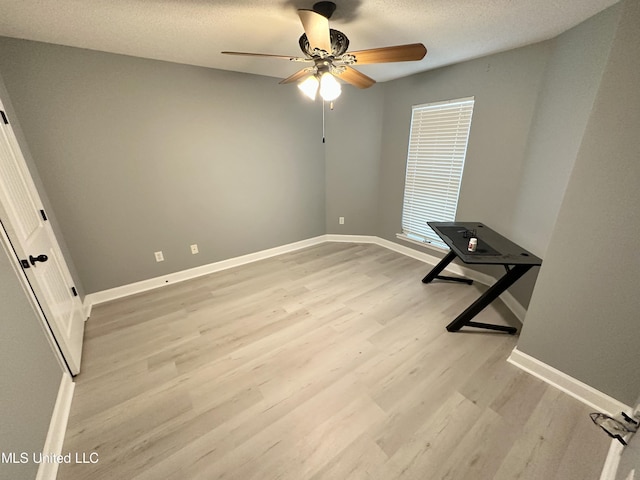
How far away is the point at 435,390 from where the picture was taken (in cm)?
167

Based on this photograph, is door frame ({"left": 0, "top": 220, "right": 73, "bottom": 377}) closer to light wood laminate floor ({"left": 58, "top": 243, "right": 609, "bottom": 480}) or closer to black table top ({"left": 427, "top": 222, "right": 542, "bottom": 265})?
light wood laminate floor ({"left": 58, "top": 243, "right": 609, "bottom": 480})

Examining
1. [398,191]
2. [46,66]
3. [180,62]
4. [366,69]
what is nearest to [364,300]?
[398,191]

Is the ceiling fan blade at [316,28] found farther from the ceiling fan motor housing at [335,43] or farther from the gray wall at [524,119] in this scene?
the gray wall at [524,119]

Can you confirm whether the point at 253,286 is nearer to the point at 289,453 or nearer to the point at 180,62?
the point at 289,453

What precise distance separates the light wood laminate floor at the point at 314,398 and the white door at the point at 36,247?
0.29 meters

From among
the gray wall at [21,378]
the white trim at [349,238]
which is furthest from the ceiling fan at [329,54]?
the white trim at [349,238]

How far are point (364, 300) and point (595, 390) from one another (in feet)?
5.55

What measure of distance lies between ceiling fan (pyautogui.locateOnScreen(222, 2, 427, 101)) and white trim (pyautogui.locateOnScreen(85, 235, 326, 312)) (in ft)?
7.75

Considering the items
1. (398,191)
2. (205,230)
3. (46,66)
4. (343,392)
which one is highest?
(46,66)

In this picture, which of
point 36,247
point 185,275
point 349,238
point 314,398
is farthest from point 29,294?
point 349,238

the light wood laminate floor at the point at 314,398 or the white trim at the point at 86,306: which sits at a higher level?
the white trim at the point at 86,306

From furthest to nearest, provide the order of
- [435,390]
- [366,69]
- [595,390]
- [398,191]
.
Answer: [398,191] < [366,69] < [435,390] < [595,390]

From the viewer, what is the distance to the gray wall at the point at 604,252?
1221 mm

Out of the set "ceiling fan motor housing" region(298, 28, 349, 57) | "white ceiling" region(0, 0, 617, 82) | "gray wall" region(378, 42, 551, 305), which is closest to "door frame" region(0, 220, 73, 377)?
"white ceiling" region(0, 0, 617, 82)
